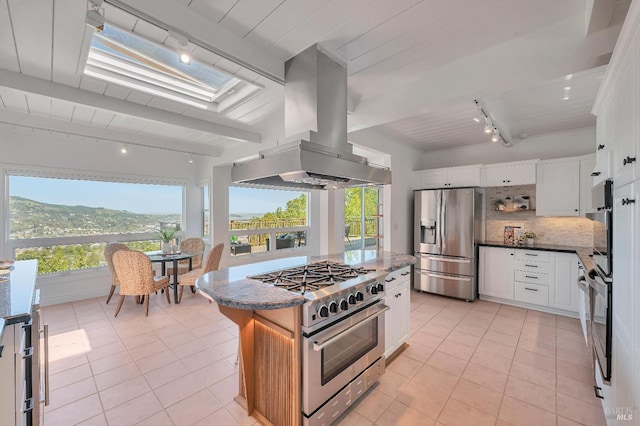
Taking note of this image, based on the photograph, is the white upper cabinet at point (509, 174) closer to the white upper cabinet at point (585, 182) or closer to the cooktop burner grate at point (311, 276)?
the white upper cabinet at point (585, 182)

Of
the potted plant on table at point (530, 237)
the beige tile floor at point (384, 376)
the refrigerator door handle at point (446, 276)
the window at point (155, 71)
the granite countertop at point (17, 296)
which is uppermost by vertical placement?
the window at point (155, 71)

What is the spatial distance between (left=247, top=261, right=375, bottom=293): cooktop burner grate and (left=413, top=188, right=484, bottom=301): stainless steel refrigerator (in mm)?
2555

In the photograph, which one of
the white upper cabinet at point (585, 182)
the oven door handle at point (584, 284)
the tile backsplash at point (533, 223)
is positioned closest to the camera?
the oven door handle at point (584, 284)

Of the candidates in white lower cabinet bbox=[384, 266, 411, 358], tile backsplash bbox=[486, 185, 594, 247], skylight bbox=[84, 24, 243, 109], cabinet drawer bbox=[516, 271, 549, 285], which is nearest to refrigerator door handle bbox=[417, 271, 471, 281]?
cabinet drawer bbox=[516, 271, 549, 285]

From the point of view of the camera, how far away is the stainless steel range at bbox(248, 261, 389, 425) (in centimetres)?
158

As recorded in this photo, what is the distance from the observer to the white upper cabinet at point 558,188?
369cm

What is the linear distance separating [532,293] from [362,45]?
4093 mm

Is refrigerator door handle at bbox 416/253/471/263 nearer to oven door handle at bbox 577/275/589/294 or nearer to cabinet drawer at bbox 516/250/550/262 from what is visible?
cabinet drawer at bbox 516/250/550/262

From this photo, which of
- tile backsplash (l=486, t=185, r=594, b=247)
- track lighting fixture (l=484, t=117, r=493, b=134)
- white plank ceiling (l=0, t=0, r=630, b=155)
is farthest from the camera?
tile backsplash (l=486, t=185, r=594, b=247)

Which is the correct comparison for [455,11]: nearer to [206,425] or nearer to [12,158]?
[206,425]

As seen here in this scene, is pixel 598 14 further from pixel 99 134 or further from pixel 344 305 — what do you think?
pixel 99 134

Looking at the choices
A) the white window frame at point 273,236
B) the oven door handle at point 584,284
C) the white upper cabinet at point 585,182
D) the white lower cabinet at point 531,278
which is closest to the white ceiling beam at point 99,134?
the white window frame at point 273,236

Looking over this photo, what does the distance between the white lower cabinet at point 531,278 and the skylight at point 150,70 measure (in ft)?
14.1

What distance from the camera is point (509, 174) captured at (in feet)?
13.6
